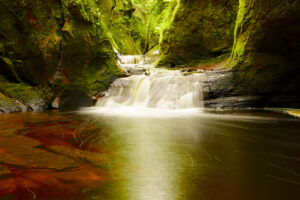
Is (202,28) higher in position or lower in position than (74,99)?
higher

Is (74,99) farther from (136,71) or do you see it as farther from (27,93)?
(136,71)

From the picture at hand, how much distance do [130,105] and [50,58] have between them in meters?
3.63

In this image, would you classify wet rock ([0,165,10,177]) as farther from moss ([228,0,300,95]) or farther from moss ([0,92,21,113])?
moss ([228,0,300,95])

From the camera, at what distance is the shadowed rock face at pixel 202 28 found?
11.1 metres

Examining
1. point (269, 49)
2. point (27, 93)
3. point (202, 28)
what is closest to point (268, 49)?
point (269, 49)

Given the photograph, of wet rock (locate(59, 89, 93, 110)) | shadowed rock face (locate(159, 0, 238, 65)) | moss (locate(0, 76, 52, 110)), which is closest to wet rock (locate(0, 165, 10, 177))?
moss (locate(0, 76, 52, 110))

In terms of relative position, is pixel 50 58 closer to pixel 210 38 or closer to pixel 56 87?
pixel 56 87

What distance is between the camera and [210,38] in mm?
11250

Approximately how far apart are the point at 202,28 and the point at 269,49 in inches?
223

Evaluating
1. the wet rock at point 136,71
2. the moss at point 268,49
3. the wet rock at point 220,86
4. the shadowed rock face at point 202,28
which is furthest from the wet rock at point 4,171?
the shadowed rock face at point 202,28

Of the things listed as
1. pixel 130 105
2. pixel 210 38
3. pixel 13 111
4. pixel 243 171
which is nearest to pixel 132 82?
pixel 130 105

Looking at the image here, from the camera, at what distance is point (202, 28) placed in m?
11.3

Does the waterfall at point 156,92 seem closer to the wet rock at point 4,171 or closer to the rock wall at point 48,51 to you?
the rock wall at point 48,51

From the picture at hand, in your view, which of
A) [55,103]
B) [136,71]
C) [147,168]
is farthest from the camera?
[136,71]
